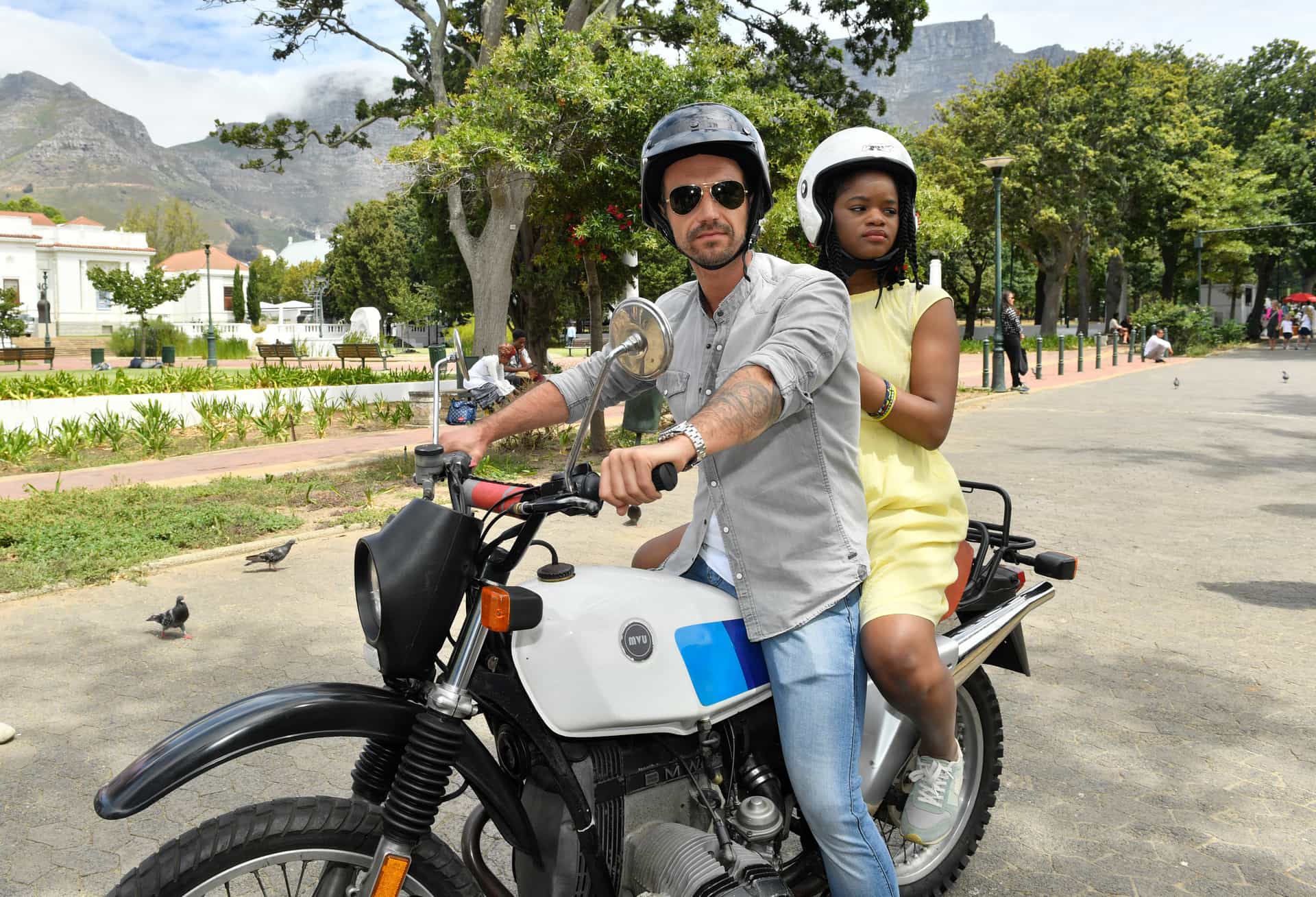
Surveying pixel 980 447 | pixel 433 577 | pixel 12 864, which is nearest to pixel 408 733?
pixel 433 577

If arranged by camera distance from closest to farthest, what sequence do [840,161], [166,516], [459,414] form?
[840,161]
[459,414]
[166,516]

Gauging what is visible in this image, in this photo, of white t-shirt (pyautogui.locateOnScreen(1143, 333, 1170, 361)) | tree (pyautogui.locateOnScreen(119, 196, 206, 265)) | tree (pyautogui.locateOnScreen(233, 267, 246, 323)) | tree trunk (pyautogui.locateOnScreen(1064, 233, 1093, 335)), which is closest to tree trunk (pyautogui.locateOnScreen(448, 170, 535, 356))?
white t-shirt (pyautogui.locateOnScreen(1143, 333, 1170, 361))

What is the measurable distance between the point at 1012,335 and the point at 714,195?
803 inches

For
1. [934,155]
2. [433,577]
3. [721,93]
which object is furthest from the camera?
[934,155]

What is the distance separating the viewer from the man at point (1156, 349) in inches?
1332

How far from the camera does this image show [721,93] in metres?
10.9

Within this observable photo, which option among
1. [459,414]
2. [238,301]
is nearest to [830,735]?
[459,414]

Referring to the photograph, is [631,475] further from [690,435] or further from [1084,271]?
[1084,271]

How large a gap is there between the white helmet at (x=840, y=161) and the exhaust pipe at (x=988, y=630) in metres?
1.19

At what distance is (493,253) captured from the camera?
575 inches

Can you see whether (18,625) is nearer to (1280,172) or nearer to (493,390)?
(493,390)

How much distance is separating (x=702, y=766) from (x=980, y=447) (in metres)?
11.5

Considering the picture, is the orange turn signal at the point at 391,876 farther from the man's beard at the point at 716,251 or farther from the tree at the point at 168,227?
the tree at the point at 168,227

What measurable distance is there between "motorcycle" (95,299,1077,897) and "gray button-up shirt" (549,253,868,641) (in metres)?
0.14
